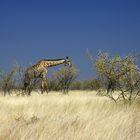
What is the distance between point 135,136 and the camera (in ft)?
29.9

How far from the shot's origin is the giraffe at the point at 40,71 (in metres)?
34.4

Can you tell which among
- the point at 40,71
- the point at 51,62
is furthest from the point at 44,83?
the point at 51,62

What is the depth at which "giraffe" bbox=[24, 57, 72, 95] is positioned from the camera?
34.4 meters

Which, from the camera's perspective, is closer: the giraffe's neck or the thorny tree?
the thorny tree

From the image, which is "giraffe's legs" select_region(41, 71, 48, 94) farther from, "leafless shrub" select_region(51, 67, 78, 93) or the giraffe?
"leafless shrub" select_region(51, 67, 78, 93)

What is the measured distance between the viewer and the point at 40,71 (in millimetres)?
35188

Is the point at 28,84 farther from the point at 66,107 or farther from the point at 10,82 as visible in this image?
the point at 66,107

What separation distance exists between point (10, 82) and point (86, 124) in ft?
105

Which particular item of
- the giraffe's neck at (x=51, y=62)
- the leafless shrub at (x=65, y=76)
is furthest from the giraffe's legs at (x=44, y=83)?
the leafless shrub at (x=65, y=76)

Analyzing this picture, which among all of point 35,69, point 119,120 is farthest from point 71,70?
point 119,120

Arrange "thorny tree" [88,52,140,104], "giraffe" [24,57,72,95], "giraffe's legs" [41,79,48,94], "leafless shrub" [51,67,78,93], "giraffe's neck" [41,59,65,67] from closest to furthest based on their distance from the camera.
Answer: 1. "thorny tree" [88,52,140,104]
2. "giraffe" [24,57,72,95]
3. "giraffe's legs" [41,79,48,94]
4. "giraffe's neck" [41,59,65,67]
5. "leafless shrub" [51,67,78,93]

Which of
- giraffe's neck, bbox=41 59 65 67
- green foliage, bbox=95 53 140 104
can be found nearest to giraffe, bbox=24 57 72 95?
giraffe's neck, bbox=41 59 65 67

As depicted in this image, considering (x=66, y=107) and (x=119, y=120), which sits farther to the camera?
(x=66, y=107)

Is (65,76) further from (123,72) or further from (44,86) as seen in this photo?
(123,72)
